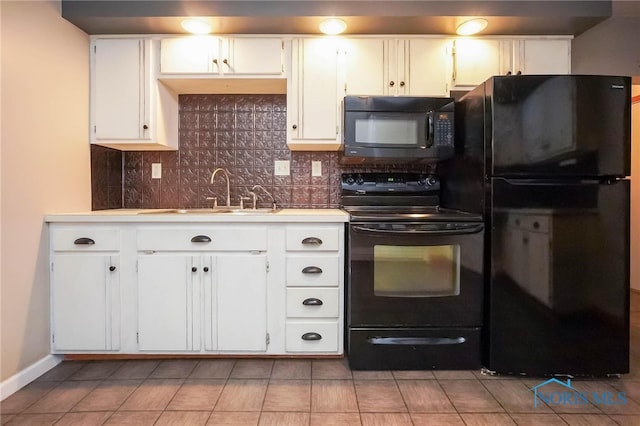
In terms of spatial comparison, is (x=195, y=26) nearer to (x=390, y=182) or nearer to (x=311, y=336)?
(x=390, y=182)

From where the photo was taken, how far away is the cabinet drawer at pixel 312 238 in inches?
82.3

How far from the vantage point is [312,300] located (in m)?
2.10

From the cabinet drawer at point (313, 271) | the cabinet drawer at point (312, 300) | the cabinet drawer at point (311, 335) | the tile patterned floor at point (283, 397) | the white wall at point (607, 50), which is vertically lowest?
the tile patterned floor at point (283, 397)

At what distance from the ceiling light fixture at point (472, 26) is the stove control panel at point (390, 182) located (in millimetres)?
954

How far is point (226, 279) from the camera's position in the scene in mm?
2080

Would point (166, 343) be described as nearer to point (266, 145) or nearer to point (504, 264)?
point (266, 145)

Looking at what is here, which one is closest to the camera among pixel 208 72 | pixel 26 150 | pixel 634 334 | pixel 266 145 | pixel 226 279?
pixel 26 150

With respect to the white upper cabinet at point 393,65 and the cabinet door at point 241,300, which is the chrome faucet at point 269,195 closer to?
the cabinet door at point 241,300

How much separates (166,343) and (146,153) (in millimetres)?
1447

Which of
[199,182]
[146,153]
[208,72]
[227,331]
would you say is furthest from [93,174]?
[227,331]

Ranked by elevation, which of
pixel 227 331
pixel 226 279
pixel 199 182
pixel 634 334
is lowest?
pixel 634 334

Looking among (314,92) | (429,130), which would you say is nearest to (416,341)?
(429,130)

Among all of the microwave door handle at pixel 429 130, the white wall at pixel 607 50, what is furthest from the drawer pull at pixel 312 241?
the white wall at pixel 607 50

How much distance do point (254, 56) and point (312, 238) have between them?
1265 mm
